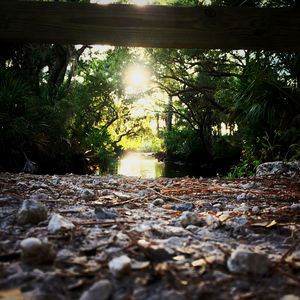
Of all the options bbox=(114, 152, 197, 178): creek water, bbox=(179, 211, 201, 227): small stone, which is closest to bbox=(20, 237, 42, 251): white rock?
bbox=(179, 211, 201, 227): small stone

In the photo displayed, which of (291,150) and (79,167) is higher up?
(291,150)

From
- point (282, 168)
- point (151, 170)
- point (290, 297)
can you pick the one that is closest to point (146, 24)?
point (290, 297)

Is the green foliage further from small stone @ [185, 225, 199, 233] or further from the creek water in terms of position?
small stone @ [185, 225, 199, 233]

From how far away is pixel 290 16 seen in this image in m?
1.79

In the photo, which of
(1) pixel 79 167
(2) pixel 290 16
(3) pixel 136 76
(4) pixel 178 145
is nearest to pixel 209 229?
(2) pixel 290 16

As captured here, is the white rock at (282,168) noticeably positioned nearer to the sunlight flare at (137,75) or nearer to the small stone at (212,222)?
the small stone at (212,222)

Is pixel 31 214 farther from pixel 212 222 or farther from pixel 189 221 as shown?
pixel 212 222

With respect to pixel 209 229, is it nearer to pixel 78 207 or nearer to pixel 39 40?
pixel 78 207

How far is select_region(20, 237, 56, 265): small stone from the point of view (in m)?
0.84

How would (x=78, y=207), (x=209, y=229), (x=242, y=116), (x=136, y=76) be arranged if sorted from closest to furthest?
(x=209, y=229) → (x=78, y=207) → (x=242, y=116) → (x=136, y=76)

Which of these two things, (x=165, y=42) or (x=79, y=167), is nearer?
(x=165, y=42)

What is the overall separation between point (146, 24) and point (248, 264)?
1.68 metres

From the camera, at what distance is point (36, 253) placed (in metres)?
0.85

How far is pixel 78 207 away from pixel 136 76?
13.8m
